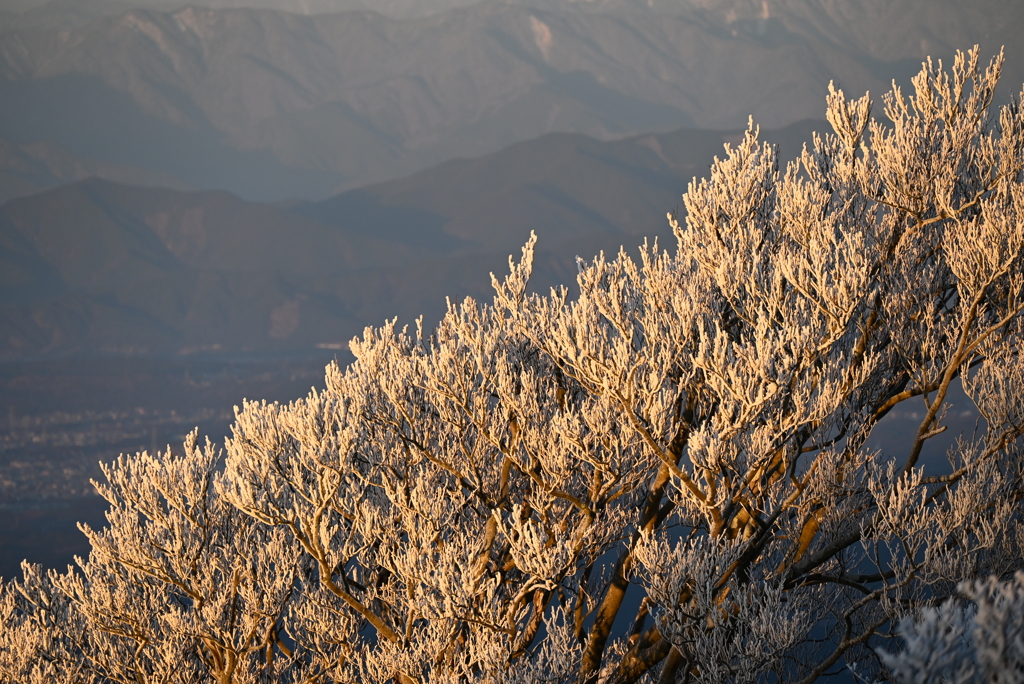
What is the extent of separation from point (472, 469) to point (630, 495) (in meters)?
2.32

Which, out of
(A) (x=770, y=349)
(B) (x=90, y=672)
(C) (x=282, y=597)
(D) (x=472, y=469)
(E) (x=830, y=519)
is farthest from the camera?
(B) (x=90, y=672)

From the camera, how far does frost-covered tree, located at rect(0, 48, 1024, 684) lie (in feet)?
27.9

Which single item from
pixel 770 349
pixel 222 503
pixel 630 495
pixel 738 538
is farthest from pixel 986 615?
pixel 222 503

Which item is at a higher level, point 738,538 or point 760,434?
point 760,434

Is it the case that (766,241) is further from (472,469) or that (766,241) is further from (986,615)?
(986,615)

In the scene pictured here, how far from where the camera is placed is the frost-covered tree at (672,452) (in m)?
8.51

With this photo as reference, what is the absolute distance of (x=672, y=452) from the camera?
975 centimetres

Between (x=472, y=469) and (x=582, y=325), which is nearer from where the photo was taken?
(x=582, y=325)

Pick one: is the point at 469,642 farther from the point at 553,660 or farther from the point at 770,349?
the point at 770,349

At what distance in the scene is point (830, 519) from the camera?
9750 mm

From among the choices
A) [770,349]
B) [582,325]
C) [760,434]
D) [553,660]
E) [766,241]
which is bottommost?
[553,660]

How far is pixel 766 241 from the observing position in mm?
10664

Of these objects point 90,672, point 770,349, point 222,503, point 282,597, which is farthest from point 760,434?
point 90,672

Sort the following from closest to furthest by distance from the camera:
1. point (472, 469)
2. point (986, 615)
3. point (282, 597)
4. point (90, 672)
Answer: point (986, 615), point (472, 469), point (282, 597), point (90, 672)
